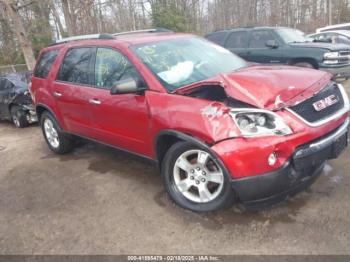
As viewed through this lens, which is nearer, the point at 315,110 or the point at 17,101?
the point at 315,110

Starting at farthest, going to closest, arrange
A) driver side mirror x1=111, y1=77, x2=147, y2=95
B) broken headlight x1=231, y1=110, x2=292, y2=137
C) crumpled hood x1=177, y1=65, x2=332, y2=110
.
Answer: driver side mirror x1=111, y1=77, x2=147, y2=95
crumpled hood x1=177, y1=65, x2=332, y2=110
broken headlight x1=231, y1=110, x2=292, y2=137

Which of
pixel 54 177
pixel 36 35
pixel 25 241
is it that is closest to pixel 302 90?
pixel 25 241

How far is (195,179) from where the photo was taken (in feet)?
11.3

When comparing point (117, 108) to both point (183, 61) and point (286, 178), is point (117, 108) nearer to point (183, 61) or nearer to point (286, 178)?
point (183, 61)

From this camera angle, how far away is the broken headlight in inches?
113

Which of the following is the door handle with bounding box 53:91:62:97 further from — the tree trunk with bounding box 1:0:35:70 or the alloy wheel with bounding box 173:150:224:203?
the tree trunk with bounding box 1:0:35:70

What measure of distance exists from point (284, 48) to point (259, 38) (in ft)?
2.94

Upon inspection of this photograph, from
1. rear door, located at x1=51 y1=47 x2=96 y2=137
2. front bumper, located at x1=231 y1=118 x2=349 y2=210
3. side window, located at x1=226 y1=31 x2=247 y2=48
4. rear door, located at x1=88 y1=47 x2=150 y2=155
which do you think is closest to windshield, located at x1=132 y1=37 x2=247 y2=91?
rear door, located at x1=88 y1=47 x2=150 y2=155

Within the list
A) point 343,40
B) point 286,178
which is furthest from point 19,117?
point 343,40

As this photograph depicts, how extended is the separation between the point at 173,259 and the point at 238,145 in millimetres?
1083

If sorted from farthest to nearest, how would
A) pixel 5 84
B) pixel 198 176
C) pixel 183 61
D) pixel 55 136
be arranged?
pixel 5 84 → pixel 55 136 → pixel 183 61 → pixel 198 176

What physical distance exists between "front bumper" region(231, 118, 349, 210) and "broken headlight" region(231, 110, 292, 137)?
238 millimetres

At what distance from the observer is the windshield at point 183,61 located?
3721 mm

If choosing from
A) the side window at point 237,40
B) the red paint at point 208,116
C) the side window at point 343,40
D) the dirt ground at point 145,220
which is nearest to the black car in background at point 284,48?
the side window at point 237,40
